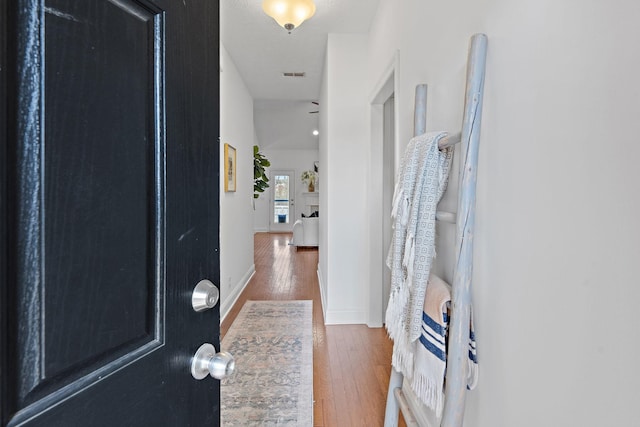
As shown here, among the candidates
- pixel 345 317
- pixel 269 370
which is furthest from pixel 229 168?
pixel 269 370

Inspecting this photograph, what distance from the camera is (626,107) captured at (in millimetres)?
543

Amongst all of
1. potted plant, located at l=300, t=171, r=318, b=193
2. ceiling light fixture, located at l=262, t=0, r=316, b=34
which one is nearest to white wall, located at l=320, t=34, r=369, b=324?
ceiling light fixture, located at l=262, t=0, r=316, b=34

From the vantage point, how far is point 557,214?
0.70 meters

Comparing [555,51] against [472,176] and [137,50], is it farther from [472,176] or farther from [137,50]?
[137,50]

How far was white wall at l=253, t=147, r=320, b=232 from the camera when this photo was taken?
34.2 ft

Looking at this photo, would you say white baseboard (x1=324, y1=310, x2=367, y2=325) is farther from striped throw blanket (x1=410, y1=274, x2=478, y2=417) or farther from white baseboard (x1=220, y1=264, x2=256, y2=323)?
striped throw blanket (x1=410, y1=274, x2=478, y2=417)

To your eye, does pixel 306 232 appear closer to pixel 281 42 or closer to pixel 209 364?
pixel 281 42

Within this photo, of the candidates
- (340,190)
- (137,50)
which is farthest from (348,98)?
(137,50)

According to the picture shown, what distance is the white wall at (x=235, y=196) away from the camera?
313cm

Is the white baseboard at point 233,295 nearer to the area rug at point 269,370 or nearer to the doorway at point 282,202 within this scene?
the area rug at point 269,370

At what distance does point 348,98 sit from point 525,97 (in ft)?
7.80

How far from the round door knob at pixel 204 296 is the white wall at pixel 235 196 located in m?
2.48

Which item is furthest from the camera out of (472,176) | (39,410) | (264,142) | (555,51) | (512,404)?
(264,142)

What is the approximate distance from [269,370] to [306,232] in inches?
204
